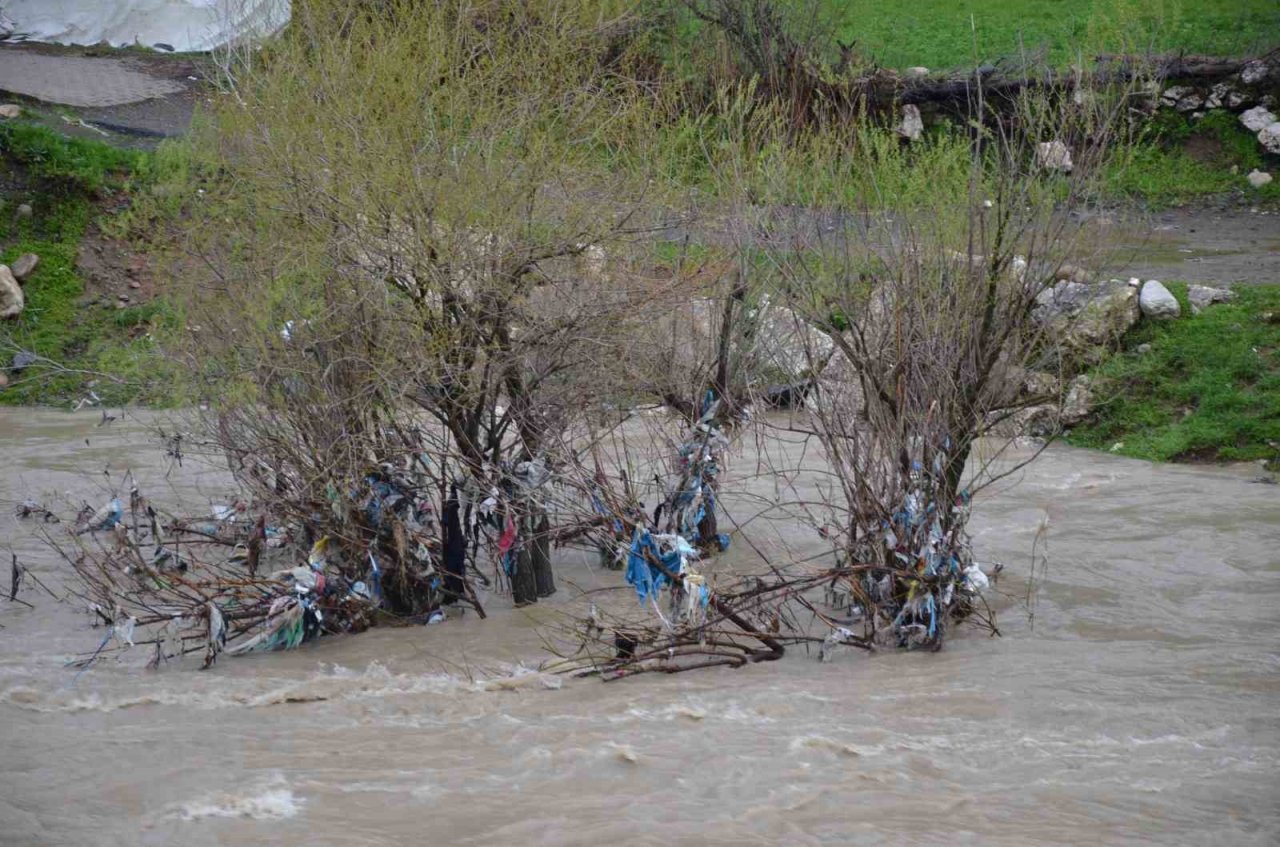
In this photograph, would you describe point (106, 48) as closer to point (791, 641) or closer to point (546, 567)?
point (546, 567)

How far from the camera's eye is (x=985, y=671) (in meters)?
7.62

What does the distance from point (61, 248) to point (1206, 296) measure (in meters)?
15.2

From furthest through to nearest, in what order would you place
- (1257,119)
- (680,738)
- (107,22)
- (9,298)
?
(107,22) → (1257,119) → (9,298) → (680,738)

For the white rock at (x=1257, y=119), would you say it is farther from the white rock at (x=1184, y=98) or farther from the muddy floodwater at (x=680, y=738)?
the muddy floodwater at (x=680, y=738)

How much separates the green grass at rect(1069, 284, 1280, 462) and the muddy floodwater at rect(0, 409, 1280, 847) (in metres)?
4.20

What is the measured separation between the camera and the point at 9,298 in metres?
17.7

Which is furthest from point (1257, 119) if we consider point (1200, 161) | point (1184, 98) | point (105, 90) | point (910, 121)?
point (105, 90)

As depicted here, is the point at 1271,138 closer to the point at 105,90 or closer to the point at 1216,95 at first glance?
the point at 1216,95

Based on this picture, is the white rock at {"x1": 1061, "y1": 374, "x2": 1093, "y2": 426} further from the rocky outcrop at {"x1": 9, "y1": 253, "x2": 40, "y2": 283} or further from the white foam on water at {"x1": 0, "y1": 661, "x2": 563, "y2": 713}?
the rocky outcrop at {"x1": 9, "y1": 253, "x2": 40, "y2": 283}

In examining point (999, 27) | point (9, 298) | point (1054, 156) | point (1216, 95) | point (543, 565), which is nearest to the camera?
point (1054, 156)

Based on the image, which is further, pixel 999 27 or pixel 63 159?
pixel 999 27

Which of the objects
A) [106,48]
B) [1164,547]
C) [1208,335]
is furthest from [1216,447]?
[106,48]

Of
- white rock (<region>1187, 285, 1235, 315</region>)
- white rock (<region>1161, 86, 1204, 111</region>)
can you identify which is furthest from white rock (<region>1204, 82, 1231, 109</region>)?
white rock (<region>1187, 285, 1235, 315</region>)

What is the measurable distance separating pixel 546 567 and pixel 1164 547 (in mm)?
4900
